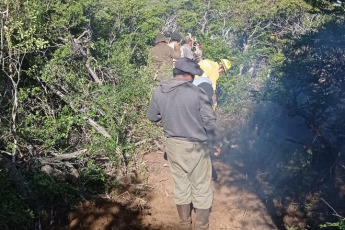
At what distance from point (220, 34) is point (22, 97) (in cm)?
733

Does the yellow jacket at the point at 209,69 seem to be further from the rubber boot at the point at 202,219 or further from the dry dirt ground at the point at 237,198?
the rubber boot at the point at 202,219

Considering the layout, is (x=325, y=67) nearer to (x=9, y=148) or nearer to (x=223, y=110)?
(x=223, y=110)

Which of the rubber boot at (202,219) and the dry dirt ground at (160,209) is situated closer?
the rubber boot at (202,219)

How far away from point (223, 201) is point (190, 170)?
47.1 inches

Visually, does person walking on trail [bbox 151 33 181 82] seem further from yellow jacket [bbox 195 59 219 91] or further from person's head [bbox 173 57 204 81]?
person's head [bbox 173 57 204 81]

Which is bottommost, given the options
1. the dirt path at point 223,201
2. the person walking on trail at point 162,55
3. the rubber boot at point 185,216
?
the dirt path at point 223,201

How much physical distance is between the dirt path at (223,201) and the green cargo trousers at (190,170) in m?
0.51

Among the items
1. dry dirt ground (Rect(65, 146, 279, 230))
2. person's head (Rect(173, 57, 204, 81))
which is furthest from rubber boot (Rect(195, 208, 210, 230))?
person's head (Rect(173, 57, 204, 81))


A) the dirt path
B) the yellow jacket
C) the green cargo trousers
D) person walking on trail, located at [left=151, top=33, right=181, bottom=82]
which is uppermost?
the yellow jacket

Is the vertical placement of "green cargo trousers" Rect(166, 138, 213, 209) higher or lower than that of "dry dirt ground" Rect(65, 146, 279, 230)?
higher

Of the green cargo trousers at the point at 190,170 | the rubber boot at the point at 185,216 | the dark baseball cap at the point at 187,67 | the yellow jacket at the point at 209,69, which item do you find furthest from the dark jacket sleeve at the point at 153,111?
the yellow jacket at the point at 209,69

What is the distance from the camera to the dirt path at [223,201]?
4422 mm

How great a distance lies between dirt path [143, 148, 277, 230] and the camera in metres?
4.42

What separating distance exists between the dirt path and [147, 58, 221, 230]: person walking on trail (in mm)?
456
